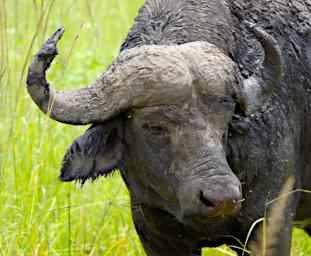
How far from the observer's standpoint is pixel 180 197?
17.4 ft

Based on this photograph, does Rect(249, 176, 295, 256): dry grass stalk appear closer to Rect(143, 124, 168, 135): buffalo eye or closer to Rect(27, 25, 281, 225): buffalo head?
Rect(27, 25, 281, 225): buffalo head

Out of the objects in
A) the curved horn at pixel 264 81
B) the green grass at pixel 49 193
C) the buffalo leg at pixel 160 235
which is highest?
the curved horn at pixel 264 81

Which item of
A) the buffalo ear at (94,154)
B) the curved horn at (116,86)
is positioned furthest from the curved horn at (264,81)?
the buffalo ear at (94,154)

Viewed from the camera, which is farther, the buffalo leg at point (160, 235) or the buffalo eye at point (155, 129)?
the buffalo leg at point (160, 235)

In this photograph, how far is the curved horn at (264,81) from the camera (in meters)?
5.53

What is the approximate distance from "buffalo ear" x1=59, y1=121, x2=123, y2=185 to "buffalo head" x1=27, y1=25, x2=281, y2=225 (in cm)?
11

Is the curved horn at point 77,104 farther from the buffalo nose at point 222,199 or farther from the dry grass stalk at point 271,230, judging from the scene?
the dry grass stalk at point 271,230

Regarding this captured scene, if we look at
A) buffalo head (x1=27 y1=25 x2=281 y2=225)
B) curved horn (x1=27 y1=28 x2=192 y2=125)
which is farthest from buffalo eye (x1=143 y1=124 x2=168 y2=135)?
curved horn (x1=27 y1=28 x2=192 y2=125)

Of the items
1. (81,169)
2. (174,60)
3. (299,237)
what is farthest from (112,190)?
(174,60)

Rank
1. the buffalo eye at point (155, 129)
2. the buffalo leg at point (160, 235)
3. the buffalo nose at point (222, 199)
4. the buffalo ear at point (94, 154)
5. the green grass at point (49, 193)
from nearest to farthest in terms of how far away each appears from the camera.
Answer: the buffalo nose at point (222, 199)
the buffalo eye at point (155, 129)
the buffalo ear at point (94, 154)
the buffalo leg at point (160, 235)
the green grass at point (49, 193)

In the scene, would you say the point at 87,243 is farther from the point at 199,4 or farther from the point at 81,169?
the point at 199,4

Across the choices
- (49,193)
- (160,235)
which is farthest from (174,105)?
(49,193)

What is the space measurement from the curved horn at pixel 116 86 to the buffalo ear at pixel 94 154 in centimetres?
26

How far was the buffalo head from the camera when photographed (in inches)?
207
